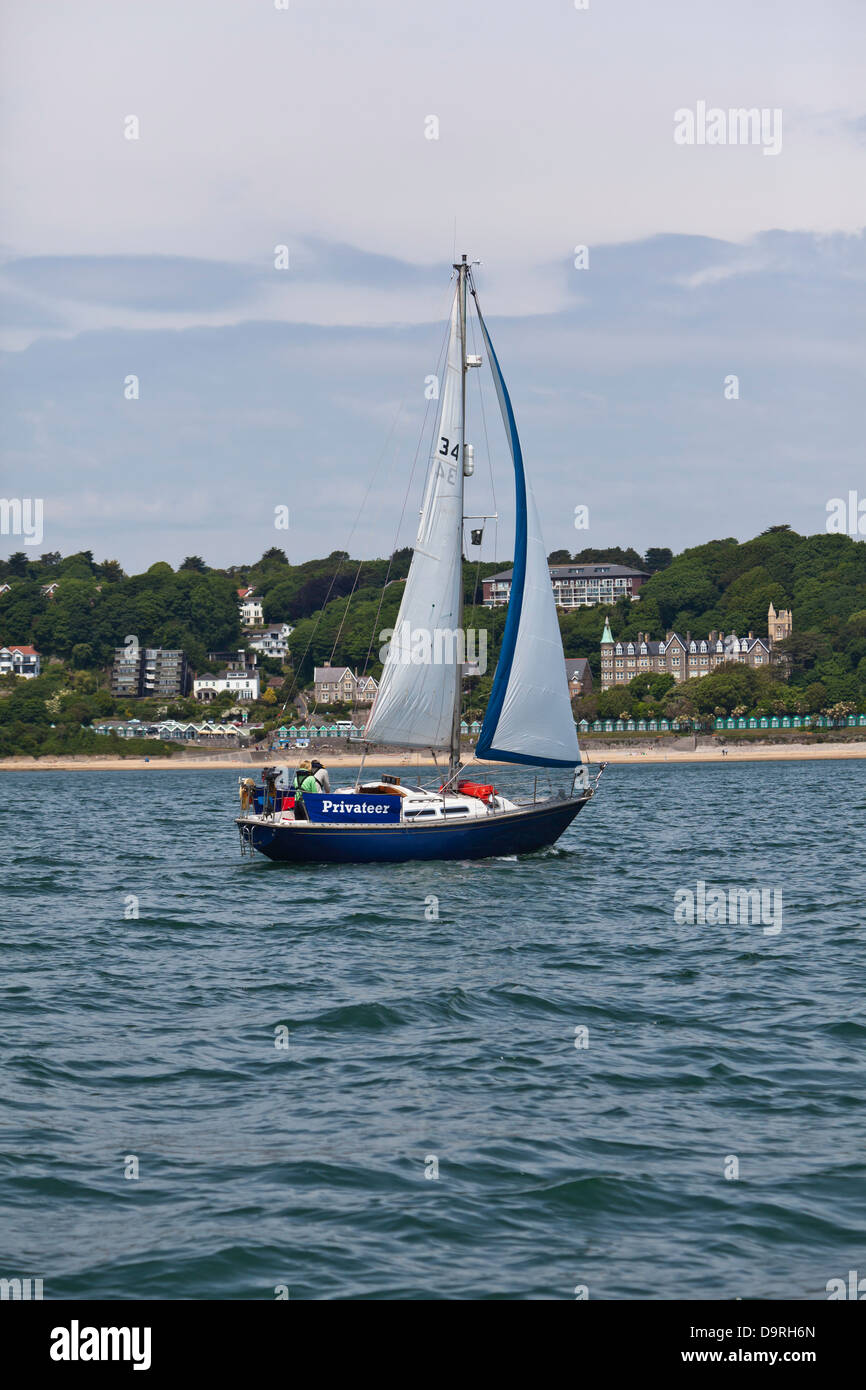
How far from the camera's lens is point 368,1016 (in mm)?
17047

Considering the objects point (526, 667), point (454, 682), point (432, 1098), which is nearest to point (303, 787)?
point (454, 682)

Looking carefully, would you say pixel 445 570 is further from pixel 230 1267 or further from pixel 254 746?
pixel 254 746

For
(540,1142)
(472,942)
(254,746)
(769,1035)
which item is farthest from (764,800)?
(254,746)

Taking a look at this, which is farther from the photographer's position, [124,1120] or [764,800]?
[764,800]

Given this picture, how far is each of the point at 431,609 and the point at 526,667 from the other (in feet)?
8.98

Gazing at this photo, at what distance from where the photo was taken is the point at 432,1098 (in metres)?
13.2

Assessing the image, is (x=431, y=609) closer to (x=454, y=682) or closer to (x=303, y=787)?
(x=454, y=682)

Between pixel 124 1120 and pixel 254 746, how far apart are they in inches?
6715

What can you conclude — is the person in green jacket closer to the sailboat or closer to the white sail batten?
the sailboat

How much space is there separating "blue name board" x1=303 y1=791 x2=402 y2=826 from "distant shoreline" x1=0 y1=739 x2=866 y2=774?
133m

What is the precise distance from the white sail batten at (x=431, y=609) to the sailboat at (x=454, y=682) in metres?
0.02

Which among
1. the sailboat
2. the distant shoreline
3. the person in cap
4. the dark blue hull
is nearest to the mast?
the sailboat

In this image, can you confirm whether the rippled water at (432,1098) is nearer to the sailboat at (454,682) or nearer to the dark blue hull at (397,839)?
the dark blue hull at (397,839)

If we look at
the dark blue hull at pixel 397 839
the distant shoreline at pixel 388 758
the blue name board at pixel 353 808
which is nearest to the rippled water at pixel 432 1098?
the dark blue hull at pixel 397 839
